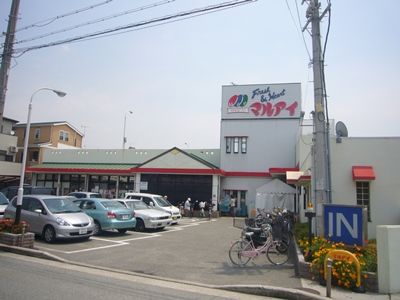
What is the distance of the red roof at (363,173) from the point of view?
14586 mm

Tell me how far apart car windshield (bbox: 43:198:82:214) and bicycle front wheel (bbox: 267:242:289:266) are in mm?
7863

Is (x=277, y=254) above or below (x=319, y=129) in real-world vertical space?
below

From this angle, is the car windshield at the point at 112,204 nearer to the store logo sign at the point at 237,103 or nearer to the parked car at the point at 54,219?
the parked car at the point at 54,219

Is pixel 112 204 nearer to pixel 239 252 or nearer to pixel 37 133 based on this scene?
pixel 239 252

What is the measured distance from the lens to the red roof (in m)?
14.6

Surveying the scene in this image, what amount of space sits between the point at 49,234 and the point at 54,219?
0.59 m

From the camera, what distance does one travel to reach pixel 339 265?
7.93 meters

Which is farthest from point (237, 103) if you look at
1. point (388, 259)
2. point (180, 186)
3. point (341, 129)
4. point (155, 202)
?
point (388, 259)

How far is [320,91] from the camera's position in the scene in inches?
417

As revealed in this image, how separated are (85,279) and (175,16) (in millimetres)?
7825

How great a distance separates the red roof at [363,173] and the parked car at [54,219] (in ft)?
35.7

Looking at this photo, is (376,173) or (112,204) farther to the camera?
(112,204)

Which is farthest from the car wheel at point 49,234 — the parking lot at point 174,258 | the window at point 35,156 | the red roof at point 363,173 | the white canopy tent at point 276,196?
the window at point 35,156

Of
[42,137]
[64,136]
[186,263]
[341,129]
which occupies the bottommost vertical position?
[186,263]
